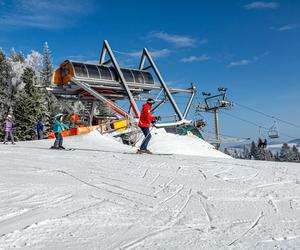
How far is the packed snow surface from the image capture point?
11.8 ft

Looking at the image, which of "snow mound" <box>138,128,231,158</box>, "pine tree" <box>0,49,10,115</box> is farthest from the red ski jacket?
"pine tree" <box>0,49,10,115</box>

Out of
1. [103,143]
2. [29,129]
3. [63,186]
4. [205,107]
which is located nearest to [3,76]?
[29,129]

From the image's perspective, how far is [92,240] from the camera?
355 centimetres

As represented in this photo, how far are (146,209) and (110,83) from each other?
876 inches

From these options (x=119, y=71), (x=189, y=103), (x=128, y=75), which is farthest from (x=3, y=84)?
(x=189, y=103)

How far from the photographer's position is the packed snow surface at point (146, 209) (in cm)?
359

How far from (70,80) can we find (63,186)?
20.0m

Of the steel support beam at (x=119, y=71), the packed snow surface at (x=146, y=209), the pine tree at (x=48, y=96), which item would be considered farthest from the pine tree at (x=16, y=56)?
the packed snow surface at (x=146, y=209)

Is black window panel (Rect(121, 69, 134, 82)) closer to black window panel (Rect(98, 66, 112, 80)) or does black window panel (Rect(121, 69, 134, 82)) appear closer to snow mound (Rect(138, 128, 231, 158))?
black window panel (Rect(98, 66, 112, 80))

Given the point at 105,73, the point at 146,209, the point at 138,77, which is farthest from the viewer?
the point at 138,77

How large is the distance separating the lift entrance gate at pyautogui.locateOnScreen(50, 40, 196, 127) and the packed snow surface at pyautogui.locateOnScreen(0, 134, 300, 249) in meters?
17.3

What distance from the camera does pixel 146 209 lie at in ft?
15.8

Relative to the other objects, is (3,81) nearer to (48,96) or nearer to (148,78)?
(48,96)

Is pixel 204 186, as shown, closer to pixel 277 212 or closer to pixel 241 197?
pixel 241 197
